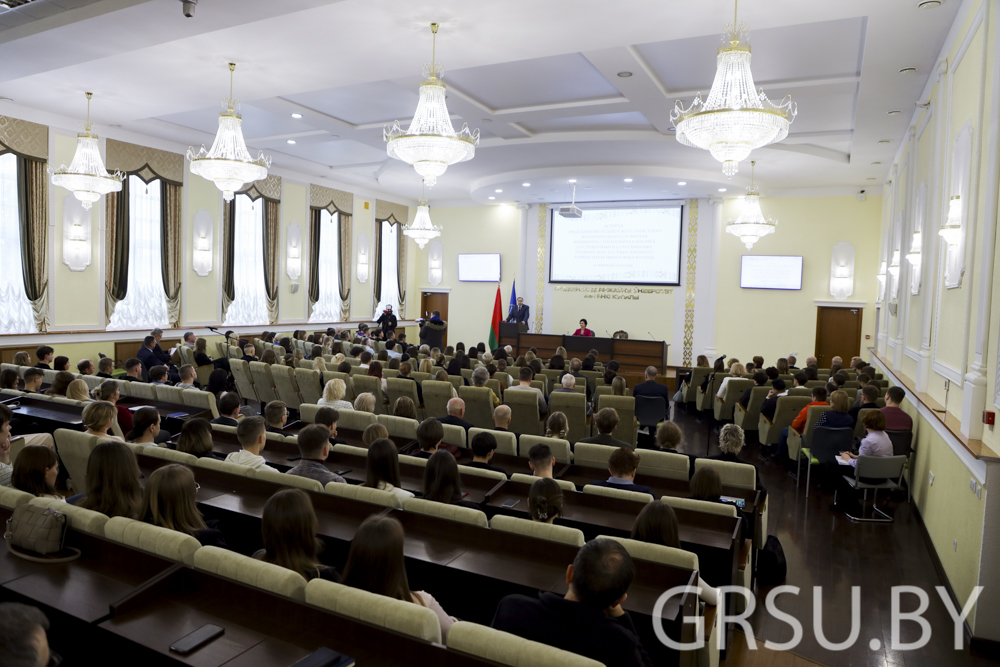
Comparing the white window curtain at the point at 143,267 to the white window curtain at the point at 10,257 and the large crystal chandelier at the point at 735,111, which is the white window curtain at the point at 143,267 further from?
the large crystal chandelier at the point at 735,111

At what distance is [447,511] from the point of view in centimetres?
298

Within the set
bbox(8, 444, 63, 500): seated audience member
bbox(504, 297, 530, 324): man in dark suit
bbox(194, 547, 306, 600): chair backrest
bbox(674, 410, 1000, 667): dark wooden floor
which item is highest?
bbox(504, 297, 530, 324): man in dark suit

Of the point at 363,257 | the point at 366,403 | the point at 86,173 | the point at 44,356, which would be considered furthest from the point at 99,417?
the point at 363,257

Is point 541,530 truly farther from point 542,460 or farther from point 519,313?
point 519,313

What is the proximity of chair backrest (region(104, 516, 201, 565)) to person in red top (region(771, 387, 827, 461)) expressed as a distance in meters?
6.13

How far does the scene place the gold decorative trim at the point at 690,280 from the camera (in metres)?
14.2

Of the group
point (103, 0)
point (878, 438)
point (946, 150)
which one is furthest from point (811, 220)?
point (103, 0)

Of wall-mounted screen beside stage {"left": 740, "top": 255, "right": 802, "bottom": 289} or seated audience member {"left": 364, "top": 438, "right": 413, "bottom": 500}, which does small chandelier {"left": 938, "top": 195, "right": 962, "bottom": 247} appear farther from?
wall-mounted screen beside stage {"left": 740, "top": 255, "right": 802, "bottom": 289}

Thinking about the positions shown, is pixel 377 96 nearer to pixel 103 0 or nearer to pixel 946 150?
pixel 103 0

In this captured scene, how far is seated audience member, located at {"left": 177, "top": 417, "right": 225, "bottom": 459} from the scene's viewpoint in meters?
4.08

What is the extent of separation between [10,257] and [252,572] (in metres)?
9.78

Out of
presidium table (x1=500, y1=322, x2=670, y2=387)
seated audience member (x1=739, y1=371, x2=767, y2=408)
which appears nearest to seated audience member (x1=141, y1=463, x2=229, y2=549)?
seated audience member (x1=739, y1=371, x2=767, y2=408)

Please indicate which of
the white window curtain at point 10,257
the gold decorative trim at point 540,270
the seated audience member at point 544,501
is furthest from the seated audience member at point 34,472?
the gold decorative trim at point 540,270

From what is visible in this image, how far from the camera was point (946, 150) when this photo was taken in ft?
18.8
